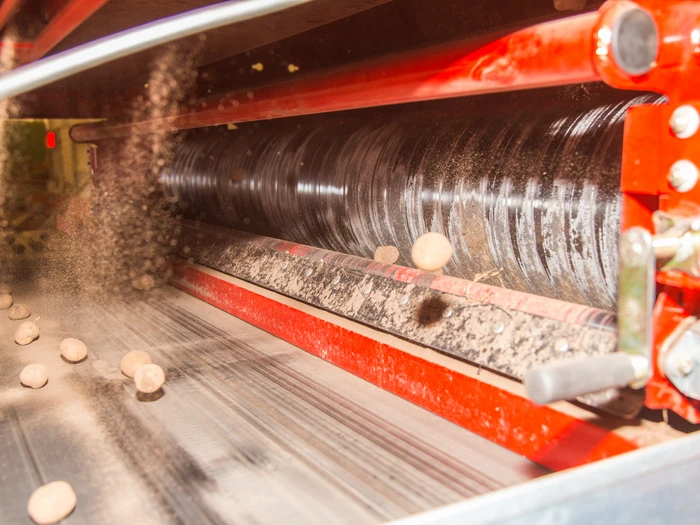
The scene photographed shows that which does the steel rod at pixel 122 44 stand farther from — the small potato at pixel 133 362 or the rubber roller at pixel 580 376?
the small potato at pixel 133 362

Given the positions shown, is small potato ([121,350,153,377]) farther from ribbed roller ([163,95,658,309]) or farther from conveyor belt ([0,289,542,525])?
ribbed roller ([163,95,658,309])

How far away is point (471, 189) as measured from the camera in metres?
1.31

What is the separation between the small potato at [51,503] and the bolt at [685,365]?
925 millimetres

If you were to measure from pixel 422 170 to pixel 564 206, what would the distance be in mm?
438

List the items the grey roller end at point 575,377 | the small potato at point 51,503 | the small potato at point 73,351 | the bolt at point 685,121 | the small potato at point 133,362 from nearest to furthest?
the grey roller end at point 575,377
the bolt at point 685,121
the small potato at point 51,503
the small potato at point 133,362
the small potato at point 73,351

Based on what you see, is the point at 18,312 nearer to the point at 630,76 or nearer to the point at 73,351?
the point at 73,351

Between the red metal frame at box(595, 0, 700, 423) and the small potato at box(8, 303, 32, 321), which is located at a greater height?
the red metal frame at box(595, 0, 700, 423)

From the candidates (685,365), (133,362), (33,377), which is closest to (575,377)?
(685,365)

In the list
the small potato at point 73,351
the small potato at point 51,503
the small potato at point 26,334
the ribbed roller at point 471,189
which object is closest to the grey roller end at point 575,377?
the ribbed roller at point 471,189

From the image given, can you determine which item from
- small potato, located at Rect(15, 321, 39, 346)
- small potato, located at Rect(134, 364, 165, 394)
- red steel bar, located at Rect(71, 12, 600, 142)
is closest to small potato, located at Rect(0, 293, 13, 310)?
small potato, located at Rect(15, 321, 39, 346)

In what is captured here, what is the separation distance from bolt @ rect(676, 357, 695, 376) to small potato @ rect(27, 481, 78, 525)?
3.04ft

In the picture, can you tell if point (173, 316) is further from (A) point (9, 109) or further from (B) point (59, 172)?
(B) point (59, 172)

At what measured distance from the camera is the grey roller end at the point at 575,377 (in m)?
0.58

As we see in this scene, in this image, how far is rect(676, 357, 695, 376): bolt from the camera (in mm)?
798
